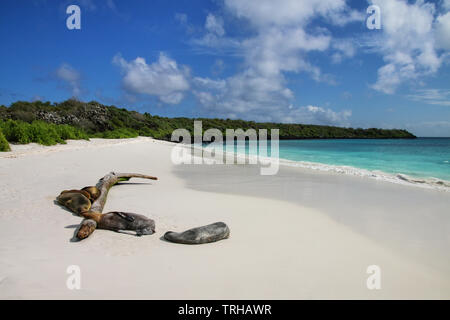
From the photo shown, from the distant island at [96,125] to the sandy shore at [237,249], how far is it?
11182 millimetres

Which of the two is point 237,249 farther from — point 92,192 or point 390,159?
point 390,159

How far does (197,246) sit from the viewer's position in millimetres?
3785

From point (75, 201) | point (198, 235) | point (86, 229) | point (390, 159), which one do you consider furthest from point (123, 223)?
point (390, 159)

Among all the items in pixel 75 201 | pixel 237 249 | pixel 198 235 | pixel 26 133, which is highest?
pixel 26 133

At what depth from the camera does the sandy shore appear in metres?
2.80

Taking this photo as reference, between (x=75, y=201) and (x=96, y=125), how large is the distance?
4503 cm

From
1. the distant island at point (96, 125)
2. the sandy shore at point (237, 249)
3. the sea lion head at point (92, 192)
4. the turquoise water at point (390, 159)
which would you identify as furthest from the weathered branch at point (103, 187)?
the turquoise water at point (390, 159)

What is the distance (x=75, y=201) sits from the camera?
5062 mm

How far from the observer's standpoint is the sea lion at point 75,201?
4949mm

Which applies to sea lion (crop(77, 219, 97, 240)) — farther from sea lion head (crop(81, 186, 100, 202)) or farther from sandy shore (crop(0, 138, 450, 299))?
sea lion head (crop(81, 186, 100, 202))

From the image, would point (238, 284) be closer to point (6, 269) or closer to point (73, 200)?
point (6, 269)

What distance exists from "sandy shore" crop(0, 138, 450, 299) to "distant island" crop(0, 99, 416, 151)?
36.7 ft

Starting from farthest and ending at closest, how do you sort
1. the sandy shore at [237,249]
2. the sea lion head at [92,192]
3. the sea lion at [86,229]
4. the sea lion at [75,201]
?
the sea lion head at [92,192] < the sea lion at [75,201] < the sea lion at [86,229] < the sandy shore at [237,249]

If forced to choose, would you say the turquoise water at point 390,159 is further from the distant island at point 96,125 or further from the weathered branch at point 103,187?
the distant island at point 96,125
